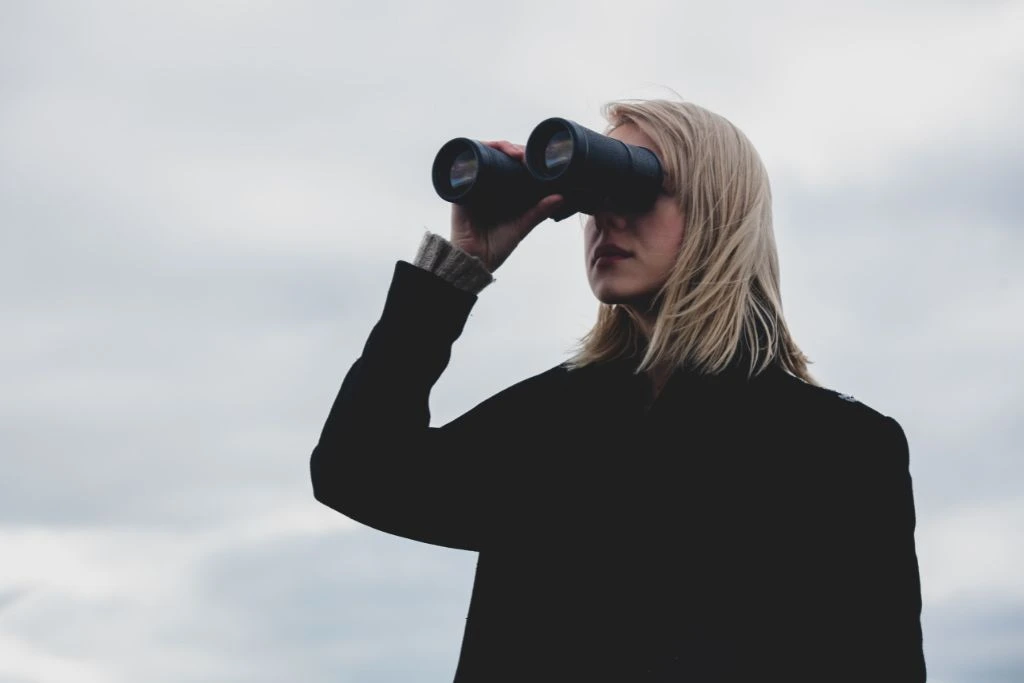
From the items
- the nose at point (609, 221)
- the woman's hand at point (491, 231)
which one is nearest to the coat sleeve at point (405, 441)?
the woman's hand at point (491, 231)

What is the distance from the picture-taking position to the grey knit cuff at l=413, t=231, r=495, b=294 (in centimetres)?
221

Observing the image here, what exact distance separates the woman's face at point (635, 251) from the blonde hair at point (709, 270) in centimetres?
2

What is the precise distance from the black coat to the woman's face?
0.18 m

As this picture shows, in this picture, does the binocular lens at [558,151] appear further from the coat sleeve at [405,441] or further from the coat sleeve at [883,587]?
the coat sleeve at [883,587]

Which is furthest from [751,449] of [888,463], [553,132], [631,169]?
[553,132]

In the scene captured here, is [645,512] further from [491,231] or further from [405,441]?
[491,231]

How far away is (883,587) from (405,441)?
34.7 inches

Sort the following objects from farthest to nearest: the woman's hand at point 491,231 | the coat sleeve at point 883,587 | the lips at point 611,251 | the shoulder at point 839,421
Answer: the woman's hand at point 491,231, the lips at point 611,251, the shoulder at point 839,421, the coat sleeve at point 883,587

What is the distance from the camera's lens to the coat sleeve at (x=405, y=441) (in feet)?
7.02

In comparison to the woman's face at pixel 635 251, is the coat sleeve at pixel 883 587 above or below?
below

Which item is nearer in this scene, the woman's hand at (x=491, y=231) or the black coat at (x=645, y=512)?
the black coat at (x=645, y=512)

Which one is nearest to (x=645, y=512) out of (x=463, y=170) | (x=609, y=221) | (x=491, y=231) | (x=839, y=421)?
(x=839, y=421)

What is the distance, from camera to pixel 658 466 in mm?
2088

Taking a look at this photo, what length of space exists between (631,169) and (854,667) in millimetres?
946
